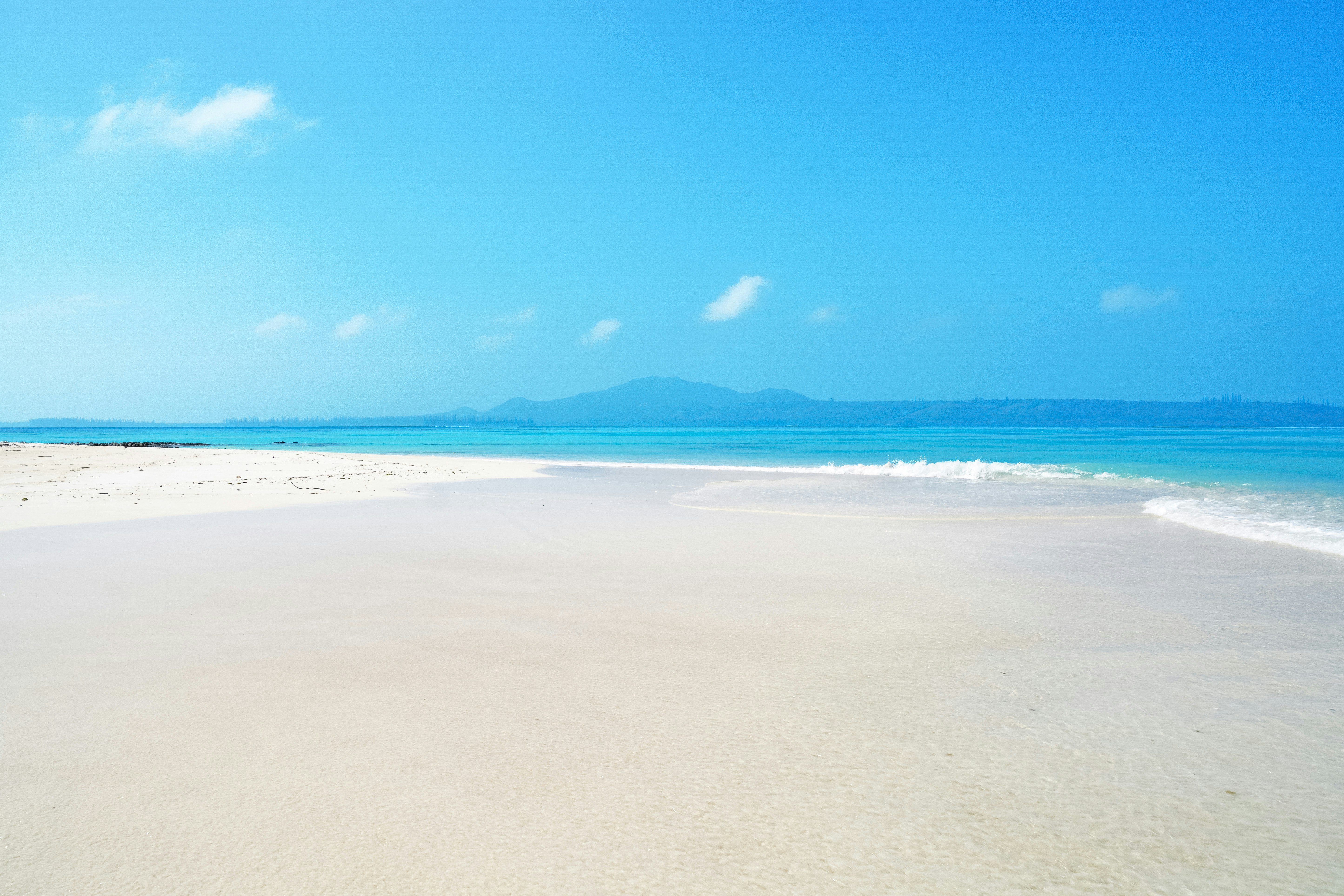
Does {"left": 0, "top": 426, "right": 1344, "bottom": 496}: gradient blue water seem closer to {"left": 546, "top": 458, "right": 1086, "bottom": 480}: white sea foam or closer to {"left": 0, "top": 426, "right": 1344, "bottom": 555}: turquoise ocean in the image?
{"left": 0, "top": 426, "right": 1344, "bottom": 555}: turquoise ocean

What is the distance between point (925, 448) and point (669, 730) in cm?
5475

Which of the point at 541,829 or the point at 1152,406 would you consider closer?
the point at 541,829

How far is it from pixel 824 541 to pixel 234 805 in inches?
296

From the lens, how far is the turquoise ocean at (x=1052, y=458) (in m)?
13.0

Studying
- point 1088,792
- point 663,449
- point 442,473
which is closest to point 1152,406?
point 663,449

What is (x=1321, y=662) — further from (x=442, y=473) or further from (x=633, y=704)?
(x=442, y=473)

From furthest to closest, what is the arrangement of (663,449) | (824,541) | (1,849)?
(663,449), (824,541), (1,849)

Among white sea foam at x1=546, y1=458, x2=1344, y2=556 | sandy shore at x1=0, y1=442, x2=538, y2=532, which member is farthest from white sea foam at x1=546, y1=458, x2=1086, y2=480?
sandy shore at x1=0, y1=442, x2=538, y2=532

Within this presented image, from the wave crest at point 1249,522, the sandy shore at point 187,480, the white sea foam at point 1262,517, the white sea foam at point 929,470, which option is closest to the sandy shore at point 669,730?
the wave crest at point 1249,522

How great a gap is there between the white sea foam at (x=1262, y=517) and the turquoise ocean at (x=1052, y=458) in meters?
0.04

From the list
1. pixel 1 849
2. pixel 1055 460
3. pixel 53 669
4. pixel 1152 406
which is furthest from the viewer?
pixel 1152 406

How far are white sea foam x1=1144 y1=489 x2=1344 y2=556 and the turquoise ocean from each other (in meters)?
0.04

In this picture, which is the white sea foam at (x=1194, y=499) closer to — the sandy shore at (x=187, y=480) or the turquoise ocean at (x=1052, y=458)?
the turquoise ocean at (x=1052, y=458)

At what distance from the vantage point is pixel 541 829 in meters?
2.61
